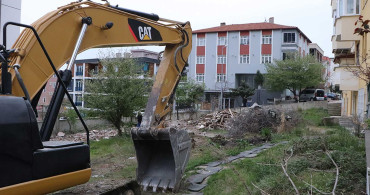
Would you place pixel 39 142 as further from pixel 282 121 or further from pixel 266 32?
pixel 266 32

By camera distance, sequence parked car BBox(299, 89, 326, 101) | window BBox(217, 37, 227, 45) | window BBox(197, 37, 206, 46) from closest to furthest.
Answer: parked car BBox(299, 89, 326, 101)
window BBox(217, 37, 227, 45)
window BBox(197, 37, 206, 46)

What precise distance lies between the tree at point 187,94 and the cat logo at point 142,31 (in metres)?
28.4

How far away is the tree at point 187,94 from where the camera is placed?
1439 inches

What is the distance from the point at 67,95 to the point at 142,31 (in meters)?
3.21

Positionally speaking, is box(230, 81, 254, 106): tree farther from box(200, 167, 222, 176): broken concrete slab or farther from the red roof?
box(200, 167, 222, 176): broken concrete slab

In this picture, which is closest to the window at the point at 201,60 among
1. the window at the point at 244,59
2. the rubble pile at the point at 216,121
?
the window at the point at 244,59

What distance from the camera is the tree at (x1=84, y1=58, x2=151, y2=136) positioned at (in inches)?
679

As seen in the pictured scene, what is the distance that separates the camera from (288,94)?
55.7 m

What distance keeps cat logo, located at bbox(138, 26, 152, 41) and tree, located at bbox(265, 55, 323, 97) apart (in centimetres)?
4014

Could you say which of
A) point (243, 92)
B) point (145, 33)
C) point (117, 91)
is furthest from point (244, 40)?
point (145, 33)

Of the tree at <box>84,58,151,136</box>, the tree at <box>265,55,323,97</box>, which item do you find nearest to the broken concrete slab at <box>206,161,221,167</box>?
the tree at <box>84,58,151,136</box>

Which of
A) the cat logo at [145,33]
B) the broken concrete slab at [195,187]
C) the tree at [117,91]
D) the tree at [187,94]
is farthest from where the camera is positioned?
the tree at [187,94]

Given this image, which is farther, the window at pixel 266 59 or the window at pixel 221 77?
the window at pixel 221 77

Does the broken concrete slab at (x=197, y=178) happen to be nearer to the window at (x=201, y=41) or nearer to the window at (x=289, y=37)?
the window at (x=289, y=37)
